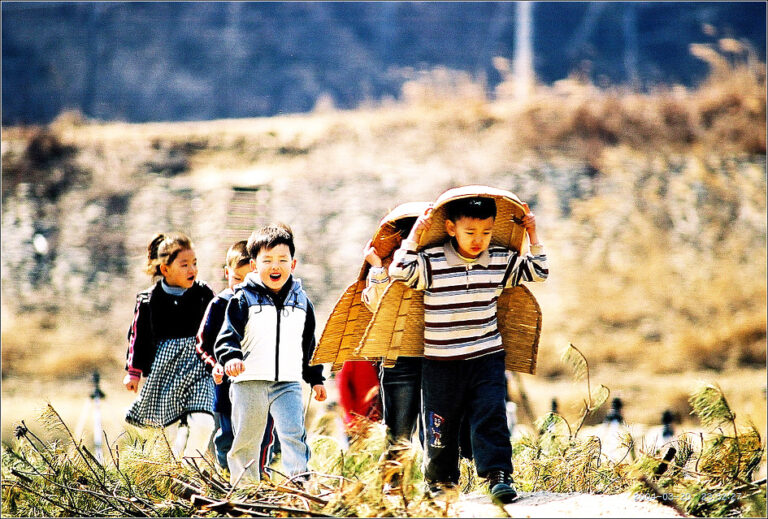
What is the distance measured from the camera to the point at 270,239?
17.7ft

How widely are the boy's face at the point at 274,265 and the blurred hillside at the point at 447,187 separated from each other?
9621mm

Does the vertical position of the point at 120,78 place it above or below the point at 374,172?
above

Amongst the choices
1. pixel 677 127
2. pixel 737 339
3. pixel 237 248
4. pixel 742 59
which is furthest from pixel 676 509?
pixel 742 59

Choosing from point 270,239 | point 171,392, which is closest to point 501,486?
point 270,239

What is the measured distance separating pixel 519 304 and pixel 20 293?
46.4ft

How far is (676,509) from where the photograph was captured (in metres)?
4.57

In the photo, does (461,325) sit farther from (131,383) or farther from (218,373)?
(131,383)

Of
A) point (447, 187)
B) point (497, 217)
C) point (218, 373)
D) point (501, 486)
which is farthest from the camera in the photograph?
point (447, 187)

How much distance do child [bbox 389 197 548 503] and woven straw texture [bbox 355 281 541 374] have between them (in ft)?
0.36

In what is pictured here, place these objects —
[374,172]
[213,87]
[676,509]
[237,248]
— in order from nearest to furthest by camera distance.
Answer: [676,509]
[237,248]
[374,172]
[213,87]

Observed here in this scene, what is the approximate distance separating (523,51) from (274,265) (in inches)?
698

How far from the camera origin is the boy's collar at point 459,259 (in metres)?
5.01

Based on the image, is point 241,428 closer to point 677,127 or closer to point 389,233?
point 389,233

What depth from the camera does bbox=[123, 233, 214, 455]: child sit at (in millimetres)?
6086
